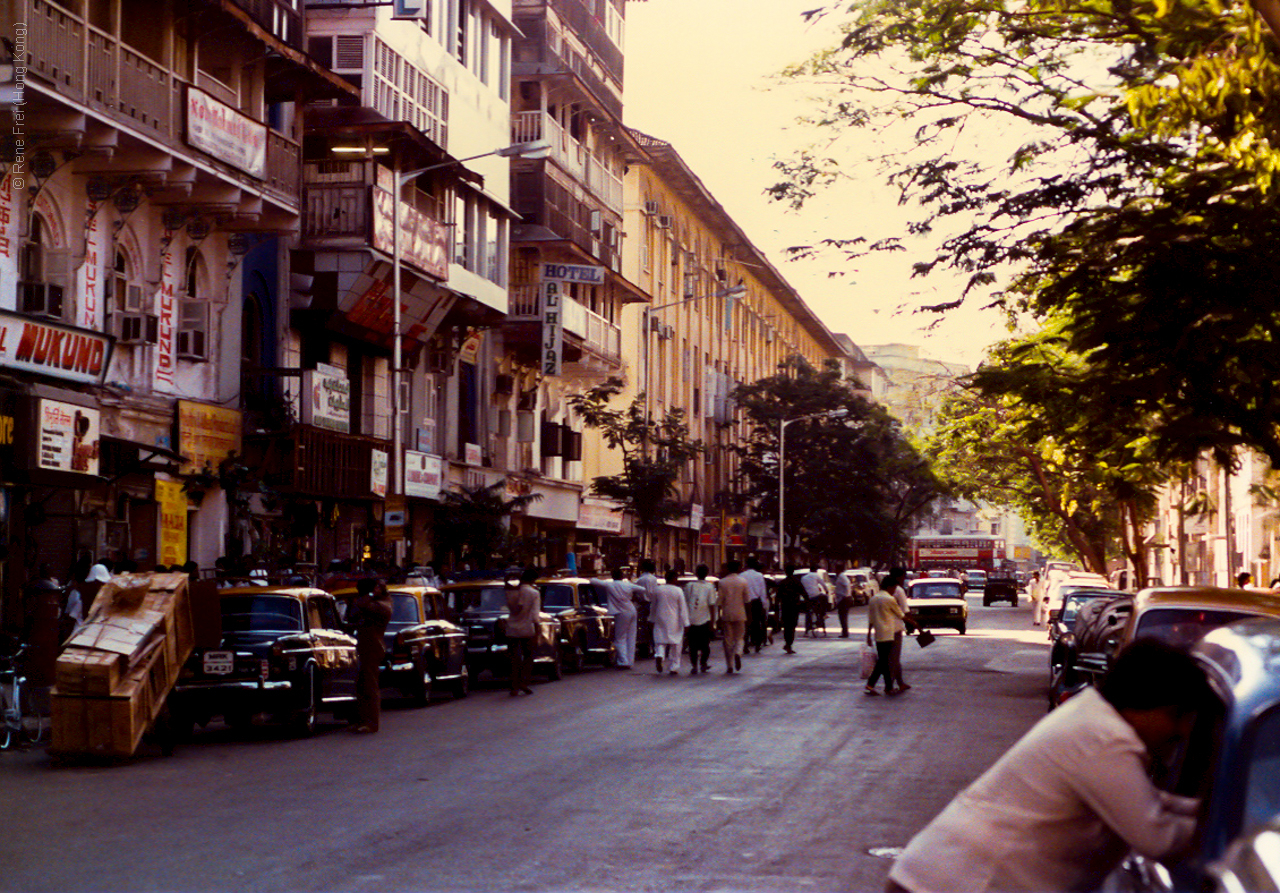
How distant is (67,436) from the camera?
24.1m

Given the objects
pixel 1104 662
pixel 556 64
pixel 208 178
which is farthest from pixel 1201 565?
pixel 1104 662

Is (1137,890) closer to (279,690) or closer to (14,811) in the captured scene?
(14,811)

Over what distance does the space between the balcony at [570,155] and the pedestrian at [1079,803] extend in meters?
43.5

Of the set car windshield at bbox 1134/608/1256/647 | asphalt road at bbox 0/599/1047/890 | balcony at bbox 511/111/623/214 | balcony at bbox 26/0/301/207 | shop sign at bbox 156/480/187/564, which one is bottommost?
asphalt road at bbox 0/599/1047/890

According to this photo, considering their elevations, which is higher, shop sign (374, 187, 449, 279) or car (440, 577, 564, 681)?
shop sign (374, 187, 449, 279)

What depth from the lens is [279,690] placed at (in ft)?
58.7

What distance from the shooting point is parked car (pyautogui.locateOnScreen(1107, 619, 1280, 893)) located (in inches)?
182

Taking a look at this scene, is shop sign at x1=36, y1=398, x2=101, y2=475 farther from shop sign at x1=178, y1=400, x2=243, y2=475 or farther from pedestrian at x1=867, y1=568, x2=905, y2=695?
pedestrian at x1=867, y1=568, x2=905, y2=695

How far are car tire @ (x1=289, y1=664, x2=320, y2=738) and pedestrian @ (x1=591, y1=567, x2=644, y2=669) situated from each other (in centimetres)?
1317

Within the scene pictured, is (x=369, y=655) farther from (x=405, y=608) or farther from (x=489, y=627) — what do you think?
(x=489, y=627)

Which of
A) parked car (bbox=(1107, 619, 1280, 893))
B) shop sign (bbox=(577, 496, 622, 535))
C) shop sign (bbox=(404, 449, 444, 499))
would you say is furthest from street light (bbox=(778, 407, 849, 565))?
parked car (bbox=(1107, 619, 1280, 893))

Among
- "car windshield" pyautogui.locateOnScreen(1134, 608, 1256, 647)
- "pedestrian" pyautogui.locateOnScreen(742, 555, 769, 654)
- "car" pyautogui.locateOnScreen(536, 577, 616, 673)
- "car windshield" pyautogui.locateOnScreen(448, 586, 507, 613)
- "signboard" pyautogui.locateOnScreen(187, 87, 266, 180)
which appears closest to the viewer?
"car windshield" pyautogui.locateOnScreen(1134, 608, 1256, 647)

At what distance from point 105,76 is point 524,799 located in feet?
50.3

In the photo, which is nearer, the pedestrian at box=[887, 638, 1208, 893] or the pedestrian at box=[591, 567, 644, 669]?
the pedestrian at box=[887, 638, 1208, 893]
